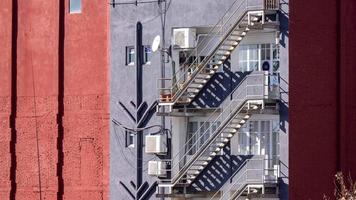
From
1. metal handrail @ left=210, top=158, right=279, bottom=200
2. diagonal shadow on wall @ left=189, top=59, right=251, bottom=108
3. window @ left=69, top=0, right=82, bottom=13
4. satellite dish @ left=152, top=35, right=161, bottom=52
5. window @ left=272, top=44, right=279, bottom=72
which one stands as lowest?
metal handrail @ left=210, top=158, right=279, bottom=200

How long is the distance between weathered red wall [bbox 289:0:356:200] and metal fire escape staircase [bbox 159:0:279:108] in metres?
1.34

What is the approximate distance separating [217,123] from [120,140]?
12.7 ft

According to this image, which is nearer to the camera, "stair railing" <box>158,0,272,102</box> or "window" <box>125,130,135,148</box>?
"stair railing" <box>158,0,272,102</box>

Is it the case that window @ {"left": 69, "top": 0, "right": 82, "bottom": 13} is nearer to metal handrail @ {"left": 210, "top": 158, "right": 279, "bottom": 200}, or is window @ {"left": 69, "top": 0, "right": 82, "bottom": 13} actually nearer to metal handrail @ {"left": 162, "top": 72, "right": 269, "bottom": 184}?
metal handrail @ {"left": 162, "top": 72, "right": 269, "bottom": 184}

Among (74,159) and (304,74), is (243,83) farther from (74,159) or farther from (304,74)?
(74,159)

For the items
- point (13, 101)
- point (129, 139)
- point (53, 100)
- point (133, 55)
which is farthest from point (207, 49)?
point (13, 101)

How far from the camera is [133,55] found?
47219 millimetres

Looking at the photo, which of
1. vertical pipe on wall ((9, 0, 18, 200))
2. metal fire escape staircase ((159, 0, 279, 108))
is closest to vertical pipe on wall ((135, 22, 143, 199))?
metal fire escape staircase ((159, 0, 279, 108))

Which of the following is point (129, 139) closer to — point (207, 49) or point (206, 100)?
point (206, 100)

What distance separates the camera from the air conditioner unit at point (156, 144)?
45688mm

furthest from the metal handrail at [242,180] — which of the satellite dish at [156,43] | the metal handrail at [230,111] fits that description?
the satellite dish at [156,43]

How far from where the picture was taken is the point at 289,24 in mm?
44219

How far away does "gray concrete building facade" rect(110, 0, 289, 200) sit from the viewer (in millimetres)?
44094

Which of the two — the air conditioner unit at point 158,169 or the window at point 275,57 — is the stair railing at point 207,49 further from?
the air conditioner unit at point 158,169
